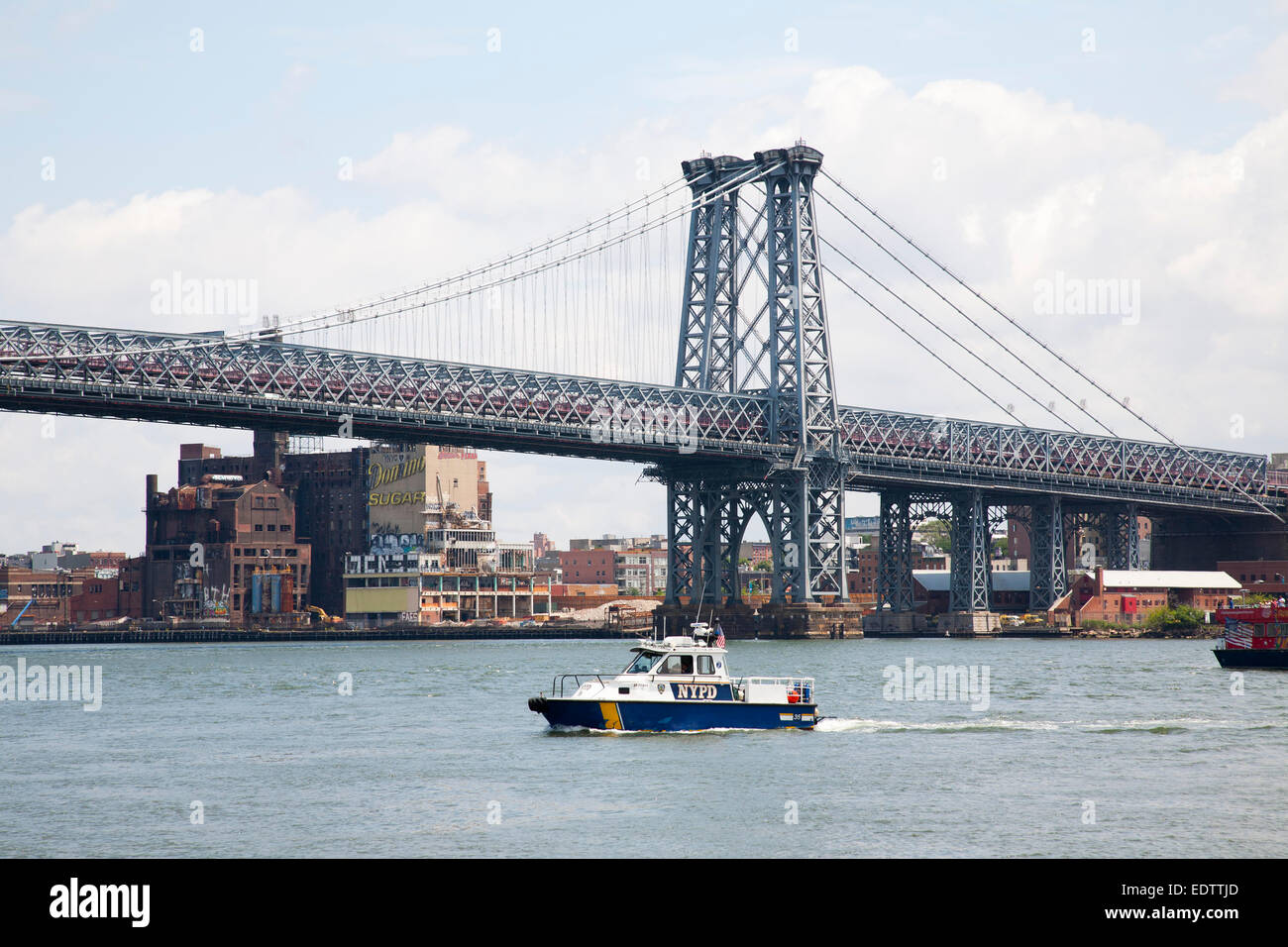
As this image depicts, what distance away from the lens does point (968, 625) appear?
142 meters

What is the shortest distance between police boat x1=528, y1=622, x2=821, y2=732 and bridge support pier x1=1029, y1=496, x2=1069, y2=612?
356 feet

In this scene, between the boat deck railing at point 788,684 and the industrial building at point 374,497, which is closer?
the boat deck railing at point 788,684

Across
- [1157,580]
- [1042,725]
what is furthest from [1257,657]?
[1157,580]

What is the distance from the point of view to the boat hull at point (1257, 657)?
77312mm

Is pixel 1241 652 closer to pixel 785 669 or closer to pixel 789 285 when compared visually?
pixel 785 669

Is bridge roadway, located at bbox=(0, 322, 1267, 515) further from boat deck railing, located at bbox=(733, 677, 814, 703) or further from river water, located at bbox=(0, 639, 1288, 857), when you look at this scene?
boat deck railing, located at bbox=(733, 677, 814, 703)

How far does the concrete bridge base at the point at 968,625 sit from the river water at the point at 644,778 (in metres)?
76.8

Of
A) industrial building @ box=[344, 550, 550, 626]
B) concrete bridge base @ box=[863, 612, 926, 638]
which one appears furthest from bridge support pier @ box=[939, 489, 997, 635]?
industrial building @ box=[344, 550, 550, 626]

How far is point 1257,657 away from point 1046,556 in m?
74.3

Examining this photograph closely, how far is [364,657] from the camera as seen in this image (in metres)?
106

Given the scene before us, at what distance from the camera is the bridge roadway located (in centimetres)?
8975

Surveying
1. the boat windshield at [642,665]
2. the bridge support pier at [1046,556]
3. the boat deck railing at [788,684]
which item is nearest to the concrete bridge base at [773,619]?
the bridge support pier at [1046,556]

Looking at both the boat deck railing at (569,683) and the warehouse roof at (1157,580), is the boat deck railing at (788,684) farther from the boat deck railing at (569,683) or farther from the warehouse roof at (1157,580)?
the warehouse roof at (1157,580)
